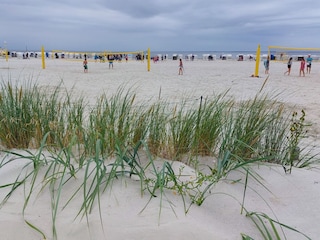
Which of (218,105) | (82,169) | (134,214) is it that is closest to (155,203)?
(134,214)

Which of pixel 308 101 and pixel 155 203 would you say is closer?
pixel 155 203

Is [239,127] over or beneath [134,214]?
over

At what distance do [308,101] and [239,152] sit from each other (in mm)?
6102

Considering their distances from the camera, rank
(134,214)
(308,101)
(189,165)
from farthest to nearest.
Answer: (308,101) < (189,165) < (134,214)

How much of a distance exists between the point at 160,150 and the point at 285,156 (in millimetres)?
1070

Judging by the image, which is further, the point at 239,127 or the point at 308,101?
the point at 308,101

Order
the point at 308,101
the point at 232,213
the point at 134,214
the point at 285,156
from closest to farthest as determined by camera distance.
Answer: the point at 134,214, the point at 232,213, the point at 285,156, the point at 308,101

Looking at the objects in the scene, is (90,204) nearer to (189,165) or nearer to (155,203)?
(155,203)

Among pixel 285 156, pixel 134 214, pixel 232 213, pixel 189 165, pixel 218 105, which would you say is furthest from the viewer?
pixel 218 105

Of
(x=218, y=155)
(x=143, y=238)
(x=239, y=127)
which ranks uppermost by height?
(x=239, y=127)

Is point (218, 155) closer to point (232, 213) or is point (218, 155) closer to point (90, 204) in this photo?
point (232, 213)

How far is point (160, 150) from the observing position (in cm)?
240

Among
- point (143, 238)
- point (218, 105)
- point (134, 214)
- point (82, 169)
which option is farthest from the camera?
point (218, 105)

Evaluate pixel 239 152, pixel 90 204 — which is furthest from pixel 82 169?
pixel 239 152
